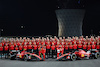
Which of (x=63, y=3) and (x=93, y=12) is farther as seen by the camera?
(x=93, y=12)

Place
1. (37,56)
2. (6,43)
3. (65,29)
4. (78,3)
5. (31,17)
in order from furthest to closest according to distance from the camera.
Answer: (31,17) < (65,29) < (78,3) < (6,43) < (37,56)

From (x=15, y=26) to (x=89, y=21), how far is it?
23.7 m

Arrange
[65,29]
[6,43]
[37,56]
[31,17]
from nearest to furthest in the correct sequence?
[37,56] → [6,43] → [65,29] → [31,17]

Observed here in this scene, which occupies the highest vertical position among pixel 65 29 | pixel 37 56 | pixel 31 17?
pixel 31 17

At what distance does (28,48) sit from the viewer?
81.3 ft

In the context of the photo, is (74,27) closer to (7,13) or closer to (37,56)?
(7,13)

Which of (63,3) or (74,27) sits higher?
(63,3)

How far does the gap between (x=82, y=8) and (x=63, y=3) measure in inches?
222

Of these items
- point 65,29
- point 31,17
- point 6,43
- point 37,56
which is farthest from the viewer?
point 31,17

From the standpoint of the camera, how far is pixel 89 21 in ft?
209

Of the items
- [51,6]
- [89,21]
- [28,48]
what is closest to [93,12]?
[89,21]

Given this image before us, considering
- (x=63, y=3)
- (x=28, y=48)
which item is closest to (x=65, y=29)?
(x=63, y=3)

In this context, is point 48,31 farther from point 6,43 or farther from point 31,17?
point 6,43

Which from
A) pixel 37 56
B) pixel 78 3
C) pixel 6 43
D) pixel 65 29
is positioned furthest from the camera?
pixel 65 29
